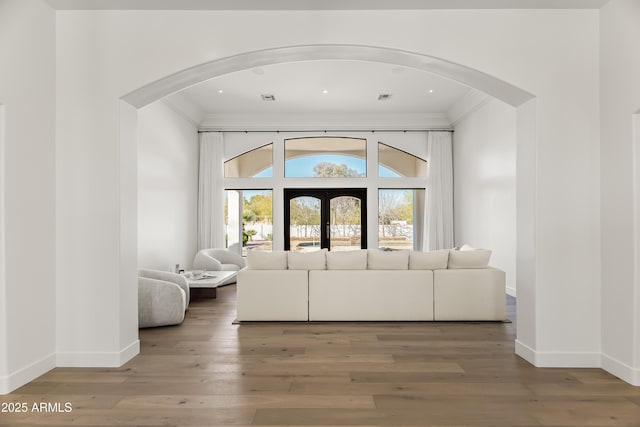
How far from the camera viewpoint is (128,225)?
3.50m

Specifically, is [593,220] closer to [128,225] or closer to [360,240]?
→ [128,225]

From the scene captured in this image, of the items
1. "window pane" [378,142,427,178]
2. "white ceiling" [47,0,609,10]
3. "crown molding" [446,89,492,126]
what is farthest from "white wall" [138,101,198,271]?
"crown molding" [446,89,492,126]

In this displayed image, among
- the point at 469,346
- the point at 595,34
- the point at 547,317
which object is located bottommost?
the point at 469,346

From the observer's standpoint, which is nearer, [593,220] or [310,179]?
[593,220]

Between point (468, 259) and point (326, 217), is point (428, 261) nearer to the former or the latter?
point (468, 259)

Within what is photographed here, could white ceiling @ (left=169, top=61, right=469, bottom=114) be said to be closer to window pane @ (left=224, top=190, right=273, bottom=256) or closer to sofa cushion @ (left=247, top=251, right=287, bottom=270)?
window pane @ (left=224, top=190, right=273, bottom=256)

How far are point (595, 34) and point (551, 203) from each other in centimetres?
146

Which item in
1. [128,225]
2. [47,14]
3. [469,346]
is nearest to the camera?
[47,14]

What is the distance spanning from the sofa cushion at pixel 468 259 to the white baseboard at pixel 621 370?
1638 mm

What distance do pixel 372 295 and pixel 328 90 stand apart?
13.8 ft

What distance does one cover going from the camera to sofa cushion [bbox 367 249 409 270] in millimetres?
4676

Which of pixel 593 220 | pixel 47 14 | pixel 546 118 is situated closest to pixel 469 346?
pixel 593 220

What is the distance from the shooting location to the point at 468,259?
469 cm

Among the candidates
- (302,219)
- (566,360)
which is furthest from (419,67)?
(302,219)
